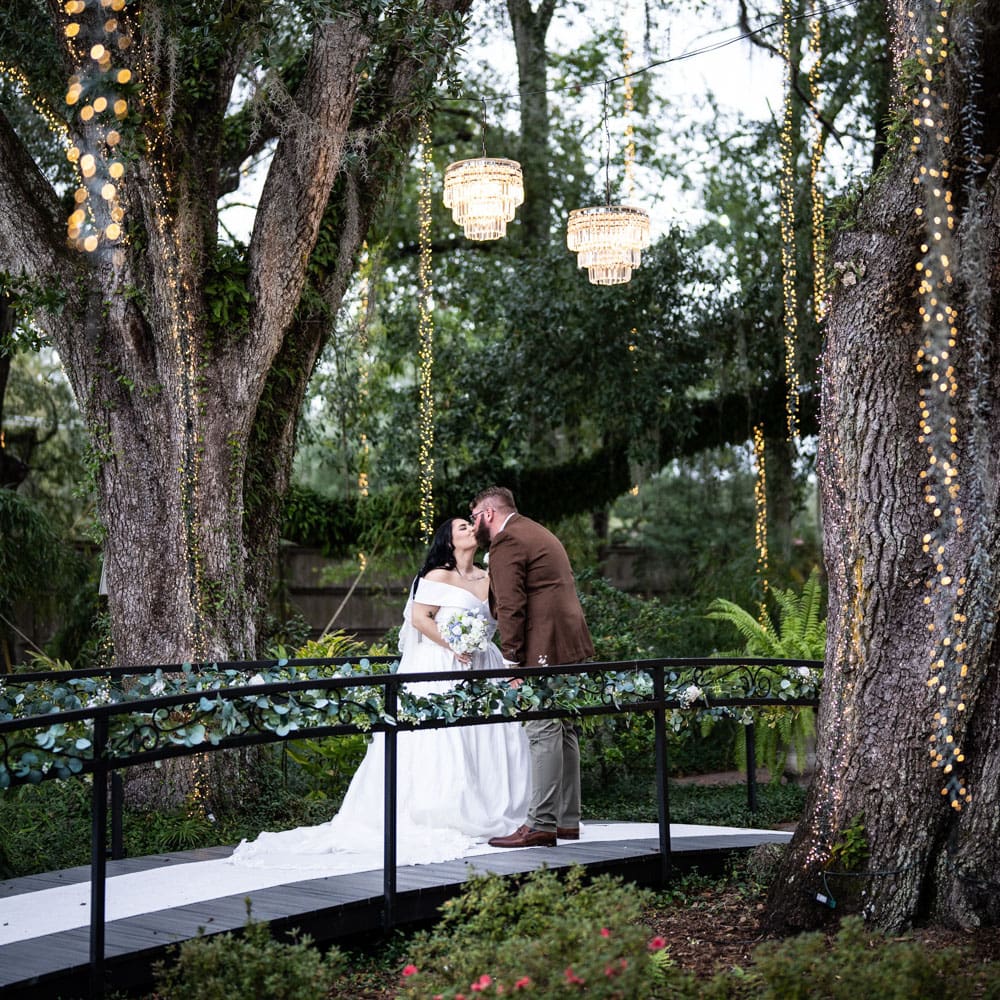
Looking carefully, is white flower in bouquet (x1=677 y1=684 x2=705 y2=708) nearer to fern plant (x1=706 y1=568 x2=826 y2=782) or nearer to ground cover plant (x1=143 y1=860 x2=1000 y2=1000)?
ground cover plant (x1=143 y1=860 x2=1000 y2=1000)

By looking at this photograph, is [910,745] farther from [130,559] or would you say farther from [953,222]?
A: [130,559]

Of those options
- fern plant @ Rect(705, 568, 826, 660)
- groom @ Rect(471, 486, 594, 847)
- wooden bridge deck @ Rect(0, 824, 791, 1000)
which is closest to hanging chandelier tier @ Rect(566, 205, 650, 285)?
fern plant @ Rect(705, 568, 826, 660)

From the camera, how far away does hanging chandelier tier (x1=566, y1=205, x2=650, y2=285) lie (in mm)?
9438

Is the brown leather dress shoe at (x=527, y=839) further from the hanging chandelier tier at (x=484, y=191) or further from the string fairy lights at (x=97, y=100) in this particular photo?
the hanging chandelier tier at (x=484, y=191)

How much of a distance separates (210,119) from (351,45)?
1269mm

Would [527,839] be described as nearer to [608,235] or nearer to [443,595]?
[443,595]

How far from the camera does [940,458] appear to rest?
4.75m

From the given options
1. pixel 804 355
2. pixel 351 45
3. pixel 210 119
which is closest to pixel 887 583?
pixel 351 45

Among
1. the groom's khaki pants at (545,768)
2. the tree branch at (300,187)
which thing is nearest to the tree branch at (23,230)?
the tree branch at (300,187)

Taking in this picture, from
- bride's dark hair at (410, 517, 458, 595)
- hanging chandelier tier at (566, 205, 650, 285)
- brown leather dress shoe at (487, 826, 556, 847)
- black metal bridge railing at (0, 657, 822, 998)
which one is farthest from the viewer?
hanging chandelier tier at (566, 205, 650, 285)

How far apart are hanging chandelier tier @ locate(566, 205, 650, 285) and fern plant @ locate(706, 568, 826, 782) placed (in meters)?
3.28

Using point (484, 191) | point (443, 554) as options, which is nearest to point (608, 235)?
point (484, 191)

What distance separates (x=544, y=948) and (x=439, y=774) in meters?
3.10

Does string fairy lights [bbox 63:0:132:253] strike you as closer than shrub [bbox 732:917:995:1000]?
No
